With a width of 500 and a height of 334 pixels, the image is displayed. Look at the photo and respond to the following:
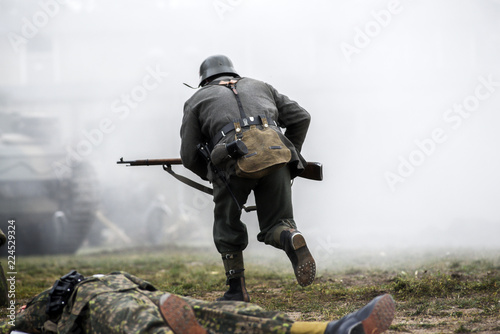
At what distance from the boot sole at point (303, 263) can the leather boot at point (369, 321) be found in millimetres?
1366

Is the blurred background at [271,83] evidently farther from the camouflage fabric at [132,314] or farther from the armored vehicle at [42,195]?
the camouflage fabric at [132,314]

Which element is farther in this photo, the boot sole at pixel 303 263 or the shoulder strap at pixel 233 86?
the shoulder strap at pixel 233 86

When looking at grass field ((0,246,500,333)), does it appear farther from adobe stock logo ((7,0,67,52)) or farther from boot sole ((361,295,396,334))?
adobe stock logo ((7,0,67,52))

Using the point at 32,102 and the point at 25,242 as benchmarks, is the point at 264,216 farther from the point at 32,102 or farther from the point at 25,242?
the point at 32,102

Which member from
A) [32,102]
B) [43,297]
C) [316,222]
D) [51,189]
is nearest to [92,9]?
[32,102]

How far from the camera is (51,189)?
46.6ft

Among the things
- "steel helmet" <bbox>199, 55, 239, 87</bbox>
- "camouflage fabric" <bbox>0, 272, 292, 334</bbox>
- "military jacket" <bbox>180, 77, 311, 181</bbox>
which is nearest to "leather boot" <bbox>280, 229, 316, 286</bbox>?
"military jacket" <bbox>180, 77, 311, 181</bbox>

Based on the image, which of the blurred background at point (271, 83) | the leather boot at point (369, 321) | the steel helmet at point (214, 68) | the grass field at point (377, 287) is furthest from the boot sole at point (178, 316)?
the blurred background at point (271, 83)

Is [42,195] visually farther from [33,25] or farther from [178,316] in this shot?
[178,316]

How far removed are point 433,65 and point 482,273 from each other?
11771mm

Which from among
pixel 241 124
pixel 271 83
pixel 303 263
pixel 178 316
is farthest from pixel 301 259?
pixel 271 83

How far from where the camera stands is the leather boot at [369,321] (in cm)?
281

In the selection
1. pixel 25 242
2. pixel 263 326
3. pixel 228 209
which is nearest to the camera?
Result: pixel 263 326

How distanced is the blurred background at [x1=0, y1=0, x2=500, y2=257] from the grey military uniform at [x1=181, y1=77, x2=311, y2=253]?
9.04 metres
